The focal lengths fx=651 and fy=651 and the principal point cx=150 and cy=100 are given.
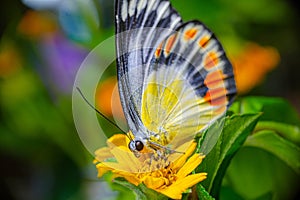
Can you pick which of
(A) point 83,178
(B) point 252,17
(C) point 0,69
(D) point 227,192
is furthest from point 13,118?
(D) point 227,192

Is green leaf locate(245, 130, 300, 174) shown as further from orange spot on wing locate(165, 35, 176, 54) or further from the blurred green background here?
the blurred green background

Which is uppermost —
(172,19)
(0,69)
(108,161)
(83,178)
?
(172,19)

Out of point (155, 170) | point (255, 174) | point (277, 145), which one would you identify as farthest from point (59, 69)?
point (155, 170)

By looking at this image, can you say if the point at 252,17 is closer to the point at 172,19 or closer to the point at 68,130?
the point at 68,130

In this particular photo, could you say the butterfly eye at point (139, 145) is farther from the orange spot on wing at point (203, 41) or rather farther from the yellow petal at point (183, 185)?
the orange spot on wing at point (203, 41)

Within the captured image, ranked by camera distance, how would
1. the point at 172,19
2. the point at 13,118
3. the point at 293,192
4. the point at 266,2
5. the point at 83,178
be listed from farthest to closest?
1. the point at 266,2
2. the point at 13,118
3. the point at 83,178
4. the point at 293,192
5. the point at 172,19

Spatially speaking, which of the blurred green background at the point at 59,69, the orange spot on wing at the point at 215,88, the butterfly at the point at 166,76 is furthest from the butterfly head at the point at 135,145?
the blurred green background at the point at 59,69

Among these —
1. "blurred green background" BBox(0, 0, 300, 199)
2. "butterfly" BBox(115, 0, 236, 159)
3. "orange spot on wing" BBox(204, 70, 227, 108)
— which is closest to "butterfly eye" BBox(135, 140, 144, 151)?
"butterfly" BBox(115, 0, 236, 159)
